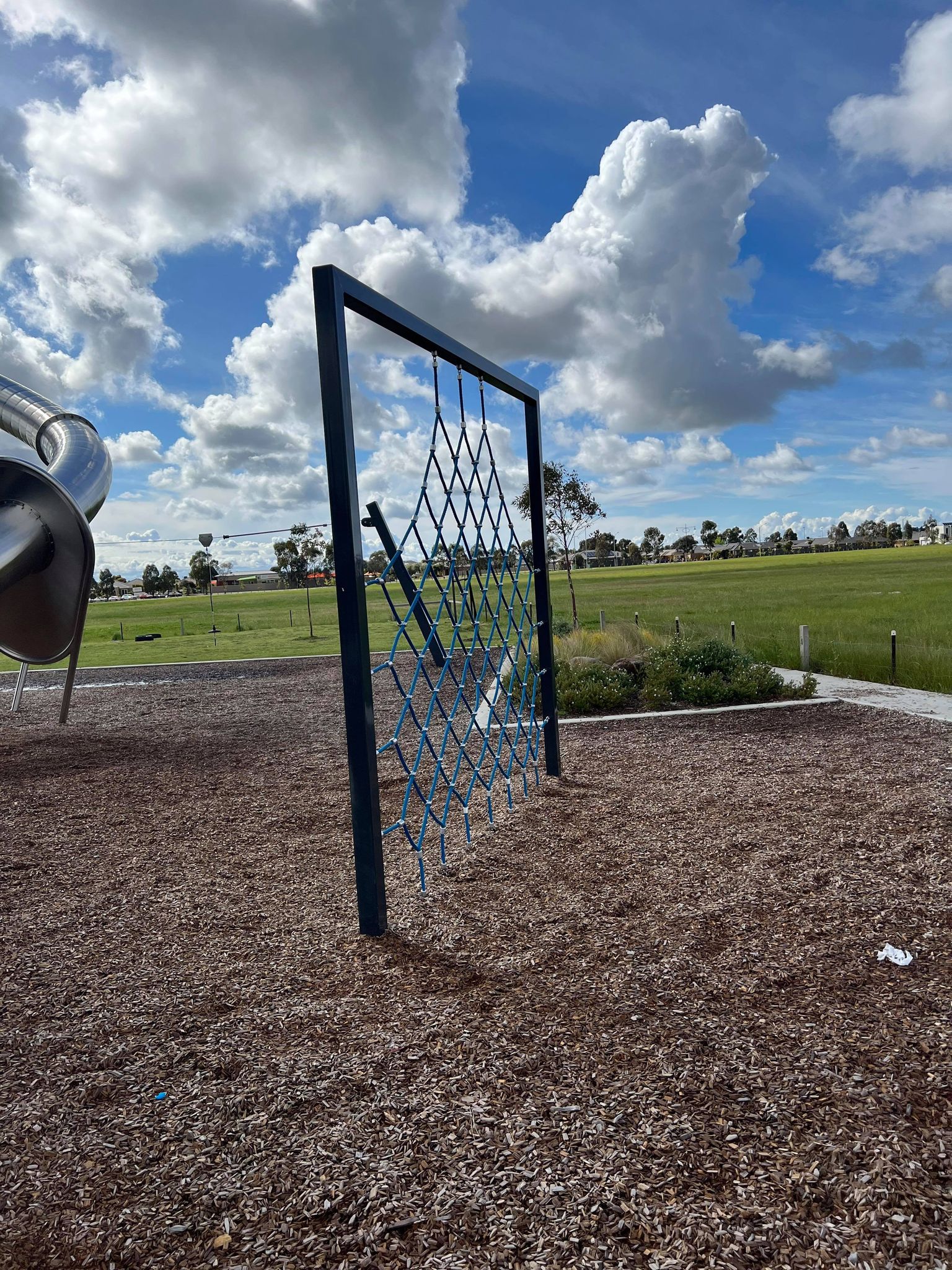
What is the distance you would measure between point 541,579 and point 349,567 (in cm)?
267

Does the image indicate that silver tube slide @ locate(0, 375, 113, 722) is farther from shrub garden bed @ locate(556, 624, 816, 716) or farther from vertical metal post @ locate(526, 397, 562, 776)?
shrub garden bed @ locate(556, 624, 816, 716)

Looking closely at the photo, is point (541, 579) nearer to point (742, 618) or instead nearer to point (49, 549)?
point (49, 549)

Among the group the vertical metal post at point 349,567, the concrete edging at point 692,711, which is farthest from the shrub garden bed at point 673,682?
the vertical metal post at point 349,567

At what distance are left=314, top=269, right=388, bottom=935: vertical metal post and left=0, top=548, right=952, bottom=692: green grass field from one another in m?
8.71

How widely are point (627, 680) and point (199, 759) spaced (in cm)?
463

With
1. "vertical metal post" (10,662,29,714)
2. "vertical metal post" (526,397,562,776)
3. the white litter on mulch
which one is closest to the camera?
the white litter on mulch

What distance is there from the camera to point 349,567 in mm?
3057

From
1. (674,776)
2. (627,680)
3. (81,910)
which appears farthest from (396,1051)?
(627,680)

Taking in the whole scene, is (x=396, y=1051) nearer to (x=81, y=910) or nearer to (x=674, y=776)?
(x=81, y=910)

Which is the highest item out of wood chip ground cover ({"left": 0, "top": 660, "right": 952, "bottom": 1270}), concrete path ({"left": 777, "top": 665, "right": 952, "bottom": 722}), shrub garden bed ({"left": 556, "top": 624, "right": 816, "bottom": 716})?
shrub garden bed ({"left": 556, "top": 624, "right": 816, "bottom": 716})

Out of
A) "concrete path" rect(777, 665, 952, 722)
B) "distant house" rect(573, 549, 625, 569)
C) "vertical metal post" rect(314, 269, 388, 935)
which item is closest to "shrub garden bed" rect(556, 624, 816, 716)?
"concrete path" rect(777, 665, 952, 722)

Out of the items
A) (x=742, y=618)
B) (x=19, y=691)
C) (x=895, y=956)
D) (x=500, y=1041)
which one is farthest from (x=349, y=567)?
(x=742, y=618)

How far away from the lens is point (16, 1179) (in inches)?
77.5

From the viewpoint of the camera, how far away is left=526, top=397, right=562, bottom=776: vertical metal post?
214 inches
